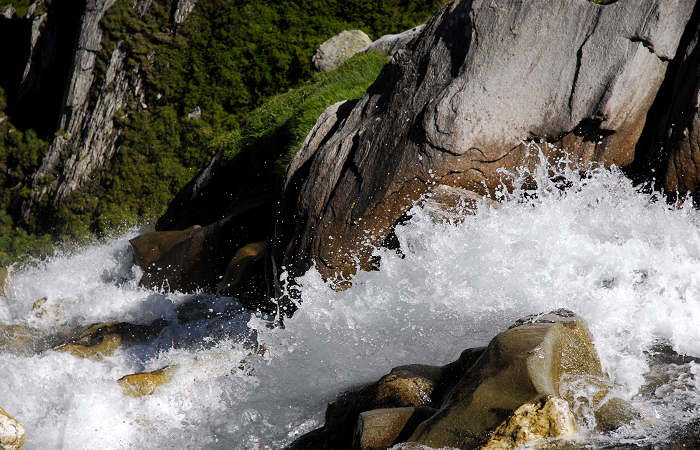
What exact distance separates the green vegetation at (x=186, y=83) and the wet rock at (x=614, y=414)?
964 centimetres

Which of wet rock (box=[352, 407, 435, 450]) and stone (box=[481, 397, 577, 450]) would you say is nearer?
stone (box=[481, 397, 577, 450])

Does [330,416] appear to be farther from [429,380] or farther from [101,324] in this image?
[101,324]

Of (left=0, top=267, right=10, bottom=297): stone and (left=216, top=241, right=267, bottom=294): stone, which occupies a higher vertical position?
(left=216, top=241, right=267, bottom=294): stone

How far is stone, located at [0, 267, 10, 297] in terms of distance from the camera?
9329 millimetres

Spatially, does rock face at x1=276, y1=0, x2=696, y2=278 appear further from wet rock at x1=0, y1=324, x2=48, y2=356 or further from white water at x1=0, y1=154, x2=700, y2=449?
wet rock at x1=0, y1=324, x2=48, y2=356

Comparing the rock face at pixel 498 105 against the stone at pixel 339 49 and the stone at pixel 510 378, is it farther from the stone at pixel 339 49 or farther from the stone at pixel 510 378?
the stone at pixel 339 49

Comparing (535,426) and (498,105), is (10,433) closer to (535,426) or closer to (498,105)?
(535,426)

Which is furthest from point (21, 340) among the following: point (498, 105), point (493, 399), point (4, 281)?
point (493, 399)

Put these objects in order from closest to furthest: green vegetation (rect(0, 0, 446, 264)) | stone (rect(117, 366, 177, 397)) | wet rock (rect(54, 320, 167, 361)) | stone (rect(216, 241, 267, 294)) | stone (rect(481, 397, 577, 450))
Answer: stone (rect(481, 397, 577, 450)) → stone (rect(117, 366, 177, 397)) → wet rock (rect(54, 320, 167, 361)) → stone (rect(216, 241, 267, 294)) → green vegetation (rect(0, 0, 446, 264))

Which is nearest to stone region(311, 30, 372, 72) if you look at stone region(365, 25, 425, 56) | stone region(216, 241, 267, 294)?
stone region(365, 25, 425, 56)

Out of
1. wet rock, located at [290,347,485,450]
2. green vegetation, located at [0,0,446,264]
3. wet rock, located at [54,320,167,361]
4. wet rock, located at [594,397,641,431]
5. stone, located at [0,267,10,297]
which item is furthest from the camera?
green vegetation, located at [0,0,446,264]

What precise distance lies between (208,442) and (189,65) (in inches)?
459

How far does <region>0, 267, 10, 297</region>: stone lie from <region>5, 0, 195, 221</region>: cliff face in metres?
4.00

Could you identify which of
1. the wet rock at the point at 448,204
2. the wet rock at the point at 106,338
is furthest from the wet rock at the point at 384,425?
the wet rock at the point at 106,338
